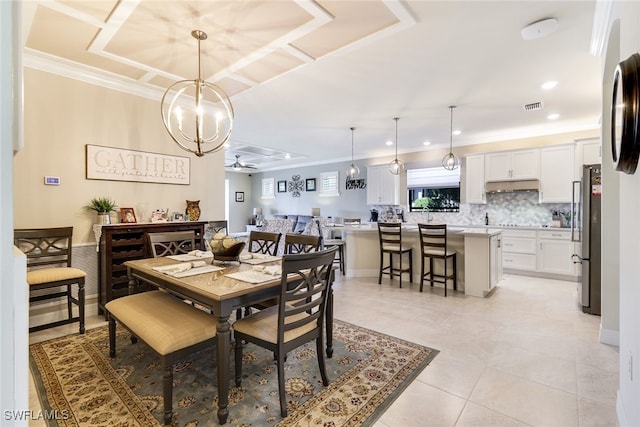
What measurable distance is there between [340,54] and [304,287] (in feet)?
7.32

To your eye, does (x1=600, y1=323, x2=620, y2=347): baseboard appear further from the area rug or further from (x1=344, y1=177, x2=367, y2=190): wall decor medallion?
(x1=344, y1=177, x2=367, y2=190): wall decor medallion

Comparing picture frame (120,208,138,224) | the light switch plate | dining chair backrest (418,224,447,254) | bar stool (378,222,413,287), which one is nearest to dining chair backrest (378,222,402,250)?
bar stool (378,222,413,287)

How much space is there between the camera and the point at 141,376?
2.17 metres

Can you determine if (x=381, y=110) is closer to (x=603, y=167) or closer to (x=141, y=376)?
(x=603, y=167)

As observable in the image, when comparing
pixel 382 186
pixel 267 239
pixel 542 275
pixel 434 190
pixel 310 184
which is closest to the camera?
pixel 267 239

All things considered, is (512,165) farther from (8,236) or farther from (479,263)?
(8,236)

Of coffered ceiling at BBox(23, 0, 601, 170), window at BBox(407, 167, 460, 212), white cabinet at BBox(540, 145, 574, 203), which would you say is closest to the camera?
coffered ceiling at BBox(23, 0, 601, 170)

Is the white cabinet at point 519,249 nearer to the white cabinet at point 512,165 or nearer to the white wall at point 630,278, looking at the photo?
the white cabinet at point 512,165

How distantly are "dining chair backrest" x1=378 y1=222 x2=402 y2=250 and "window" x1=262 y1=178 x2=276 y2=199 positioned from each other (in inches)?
240

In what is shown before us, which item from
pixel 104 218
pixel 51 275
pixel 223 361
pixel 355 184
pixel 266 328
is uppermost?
pixel 355 184

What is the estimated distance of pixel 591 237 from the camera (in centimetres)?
339

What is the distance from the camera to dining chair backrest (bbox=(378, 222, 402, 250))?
15.2 ft

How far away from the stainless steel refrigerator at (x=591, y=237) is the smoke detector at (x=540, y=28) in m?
1.87

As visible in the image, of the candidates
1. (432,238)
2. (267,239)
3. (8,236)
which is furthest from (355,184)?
(8,236)
